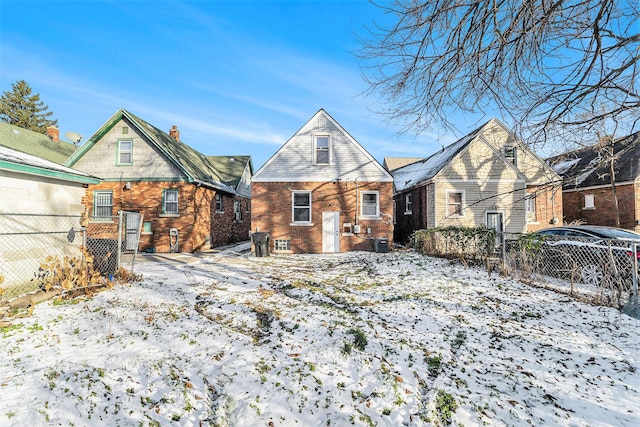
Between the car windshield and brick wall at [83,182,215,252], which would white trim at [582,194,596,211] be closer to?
the car windshield

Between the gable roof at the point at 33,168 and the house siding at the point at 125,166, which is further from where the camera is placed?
the house siding at the point at 125,166

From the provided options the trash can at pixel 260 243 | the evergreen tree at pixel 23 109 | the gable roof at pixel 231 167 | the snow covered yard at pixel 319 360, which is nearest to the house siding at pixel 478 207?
the trash can at pixel 260 243

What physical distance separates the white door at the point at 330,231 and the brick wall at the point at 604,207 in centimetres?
1950

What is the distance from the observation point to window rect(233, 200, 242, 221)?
20562 mm

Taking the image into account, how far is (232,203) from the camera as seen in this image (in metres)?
20.2

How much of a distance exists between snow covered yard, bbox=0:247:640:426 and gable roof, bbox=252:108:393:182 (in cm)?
892

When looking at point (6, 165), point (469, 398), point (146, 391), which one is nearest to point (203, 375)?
point (146, 391)

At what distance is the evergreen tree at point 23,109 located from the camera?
39.8 meters

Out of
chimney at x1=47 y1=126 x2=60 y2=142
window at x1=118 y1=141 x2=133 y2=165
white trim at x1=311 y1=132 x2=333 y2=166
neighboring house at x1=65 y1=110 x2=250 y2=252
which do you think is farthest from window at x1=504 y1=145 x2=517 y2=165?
chimney at x1=47 y1=126 x2=60 y2=142

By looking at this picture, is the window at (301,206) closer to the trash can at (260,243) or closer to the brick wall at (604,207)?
the trash can at (260,243)

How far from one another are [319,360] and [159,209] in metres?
14.3

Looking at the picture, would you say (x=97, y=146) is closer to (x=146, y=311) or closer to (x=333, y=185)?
(x=333, y=185)

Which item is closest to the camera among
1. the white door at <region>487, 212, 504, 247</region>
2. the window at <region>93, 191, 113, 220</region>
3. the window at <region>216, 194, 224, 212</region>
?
the window at <region>93, 191, 113, 220</region>

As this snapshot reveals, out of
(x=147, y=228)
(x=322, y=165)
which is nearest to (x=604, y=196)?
(x=322, y=165)
